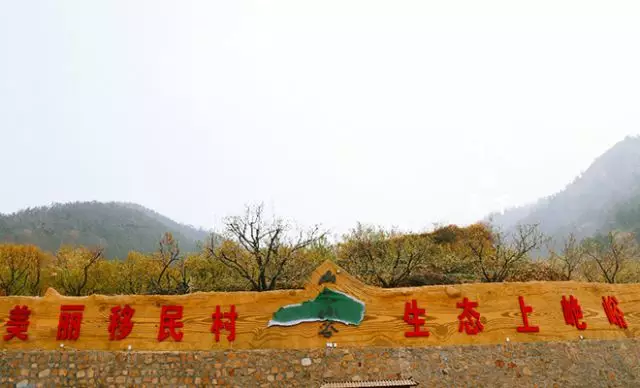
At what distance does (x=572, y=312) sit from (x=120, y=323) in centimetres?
997

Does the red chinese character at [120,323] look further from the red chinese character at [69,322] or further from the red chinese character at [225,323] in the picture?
the red chinese character at [225,323]

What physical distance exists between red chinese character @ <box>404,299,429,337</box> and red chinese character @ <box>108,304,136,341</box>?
231 inches

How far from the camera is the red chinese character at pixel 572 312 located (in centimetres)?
1016

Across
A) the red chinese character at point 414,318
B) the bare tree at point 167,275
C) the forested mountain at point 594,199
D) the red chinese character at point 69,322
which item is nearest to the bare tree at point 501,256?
the red chinese character at point 414,318

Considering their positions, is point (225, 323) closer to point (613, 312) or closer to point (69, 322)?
point (69, 322)

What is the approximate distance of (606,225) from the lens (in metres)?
67.6

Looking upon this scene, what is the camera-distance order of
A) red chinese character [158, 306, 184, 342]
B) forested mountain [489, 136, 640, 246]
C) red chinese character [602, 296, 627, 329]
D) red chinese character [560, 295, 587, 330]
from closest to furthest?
red chinese character [158, 306, 184, 342] → red chinese character [560, 295, 587, 330] → red chinese character [602, 296, 627, 329] → forested mountain [489, 136, 640, 246]

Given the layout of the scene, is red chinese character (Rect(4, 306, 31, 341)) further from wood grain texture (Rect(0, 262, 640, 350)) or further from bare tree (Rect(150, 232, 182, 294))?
bare tree (Rect(150, 232, 182, 294))

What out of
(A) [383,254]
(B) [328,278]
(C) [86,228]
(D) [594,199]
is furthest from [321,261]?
(D) [594,199]

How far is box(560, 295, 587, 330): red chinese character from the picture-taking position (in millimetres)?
10164

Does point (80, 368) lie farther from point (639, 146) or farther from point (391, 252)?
point (639, 146)

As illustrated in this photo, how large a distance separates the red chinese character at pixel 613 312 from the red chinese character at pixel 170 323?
964cm

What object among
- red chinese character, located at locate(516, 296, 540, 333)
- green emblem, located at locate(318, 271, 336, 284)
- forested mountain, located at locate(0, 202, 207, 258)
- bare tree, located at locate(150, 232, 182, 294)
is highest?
forested mountain, located at locate(0, 202, 207, 258)

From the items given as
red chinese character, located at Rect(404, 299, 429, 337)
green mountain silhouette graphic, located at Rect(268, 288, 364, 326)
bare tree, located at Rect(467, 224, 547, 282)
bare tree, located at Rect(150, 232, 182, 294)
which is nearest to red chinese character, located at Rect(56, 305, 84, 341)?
green mountain silhouette graphic, located at Rect(268, 288, 364, 326)
